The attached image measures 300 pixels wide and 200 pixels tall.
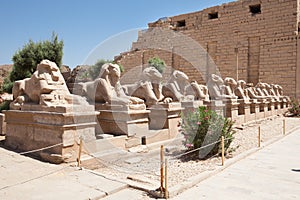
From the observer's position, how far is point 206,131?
16.7 ft

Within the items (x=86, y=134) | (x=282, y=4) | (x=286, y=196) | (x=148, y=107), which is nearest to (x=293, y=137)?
(x=148, y=107)

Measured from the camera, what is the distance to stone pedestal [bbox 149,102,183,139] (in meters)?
6.04

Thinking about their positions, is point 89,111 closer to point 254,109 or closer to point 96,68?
point 254,109

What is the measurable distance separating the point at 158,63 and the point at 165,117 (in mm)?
15826

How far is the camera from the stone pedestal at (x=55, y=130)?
13.3 ft

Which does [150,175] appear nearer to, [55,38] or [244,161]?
[244,161]

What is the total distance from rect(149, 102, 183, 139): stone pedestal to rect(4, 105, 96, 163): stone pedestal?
2.02 meters

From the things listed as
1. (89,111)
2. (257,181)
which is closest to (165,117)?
(89,111)

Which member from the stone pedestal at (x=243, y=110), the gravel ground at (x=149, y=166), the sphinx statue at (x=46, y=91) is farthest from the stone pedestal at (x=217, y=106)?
the sphinx statue at (x=46, y=91)

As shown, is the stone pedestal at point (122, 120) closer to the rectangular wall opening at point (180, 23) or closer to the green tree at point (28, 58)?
the green tree at point (28, 58)

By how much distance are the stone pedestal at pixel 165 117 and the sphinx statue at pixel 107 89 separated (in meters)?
0.68

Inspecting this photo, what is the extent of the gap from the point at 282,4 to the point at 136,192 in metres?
17.2

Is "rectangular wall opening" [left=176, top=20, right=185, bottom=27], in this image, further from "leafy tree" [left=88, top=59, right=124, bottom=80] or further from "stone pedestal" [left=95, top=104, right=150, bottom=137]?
"stone pedestal" [left=95, top=104, right=150, bottom=137]

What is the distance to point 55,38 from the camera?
14633mm
